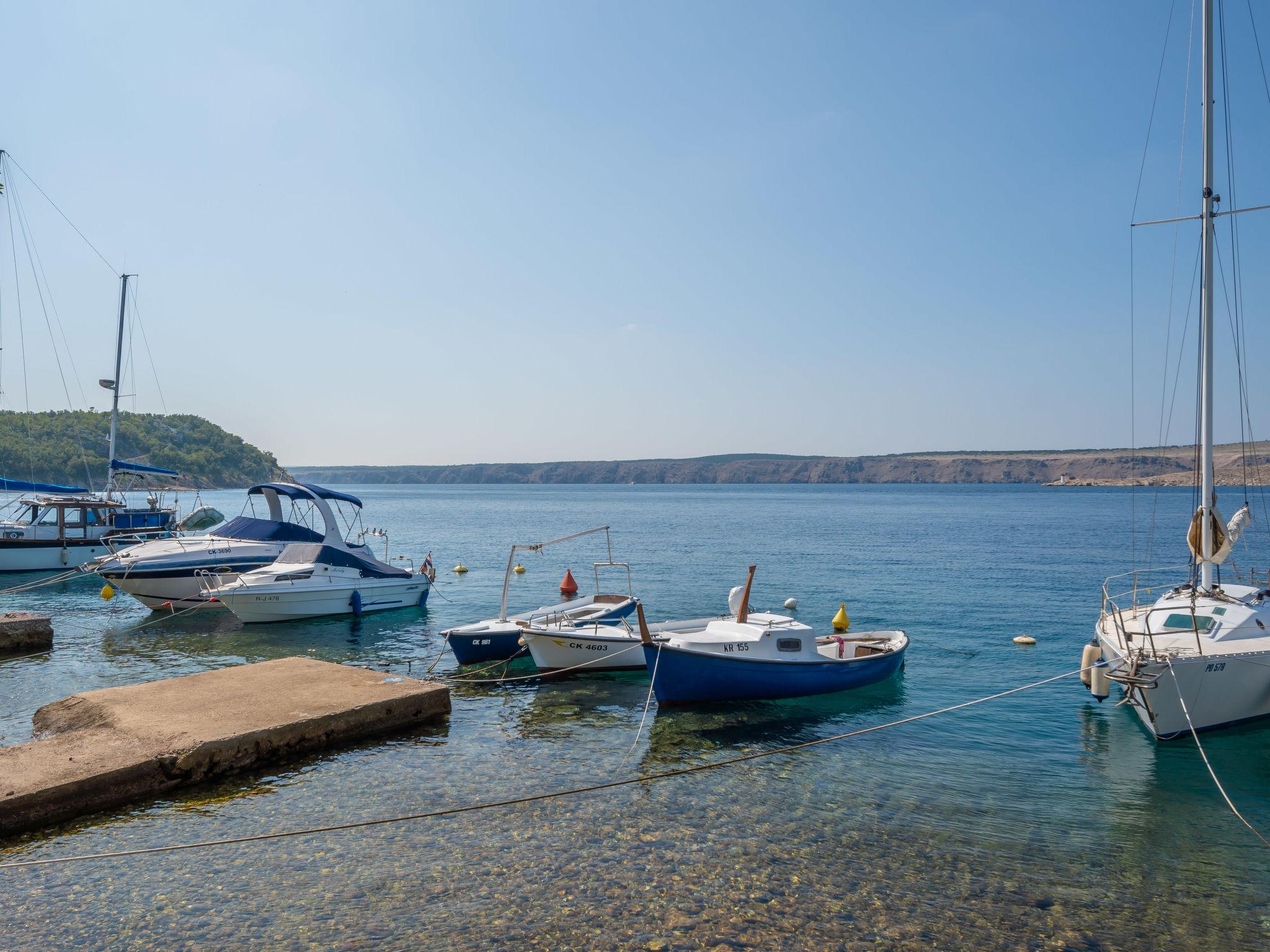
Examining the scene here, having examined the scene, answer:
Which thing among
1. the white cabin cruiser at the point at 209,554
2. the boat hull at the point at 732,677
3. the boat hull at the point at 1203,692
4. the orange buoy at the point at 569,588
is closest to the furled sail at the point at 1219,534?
the boat hull at the point at 1203,692

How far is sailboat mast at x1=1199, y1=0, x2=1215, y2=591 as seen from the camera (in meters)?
16.2

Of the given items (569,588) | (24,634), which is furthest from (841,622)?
(24,634)

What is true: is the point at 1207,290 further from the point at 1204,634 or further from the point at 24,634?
the point at 24,634

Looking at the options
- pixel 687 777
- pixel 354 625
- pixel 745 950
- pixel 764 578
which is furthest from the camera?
pixel 764 578

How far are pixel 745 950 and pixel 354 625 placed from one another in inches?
834

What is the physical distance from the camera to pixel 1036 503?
431ft

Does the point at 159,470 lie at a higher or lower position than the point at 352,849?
higher

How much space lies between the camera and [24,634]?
2058 cm

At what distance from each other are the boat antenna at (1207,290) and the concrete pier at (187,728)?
1573 cm

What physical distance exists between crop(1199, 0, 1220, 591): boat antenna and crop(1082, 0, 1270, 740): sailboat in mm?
17

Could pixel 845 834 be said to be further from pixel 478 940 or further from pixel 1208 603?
pixel 1208 603

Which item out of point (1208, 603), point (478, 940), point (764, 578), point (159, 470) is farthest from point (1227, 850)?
point (159, 470)

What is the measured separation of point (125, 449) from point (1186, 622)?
147752 millimetres

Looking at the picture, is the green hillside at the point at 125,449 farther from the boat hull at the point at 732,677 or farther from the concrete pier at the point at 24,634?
the boat hull at the point at 732,677
